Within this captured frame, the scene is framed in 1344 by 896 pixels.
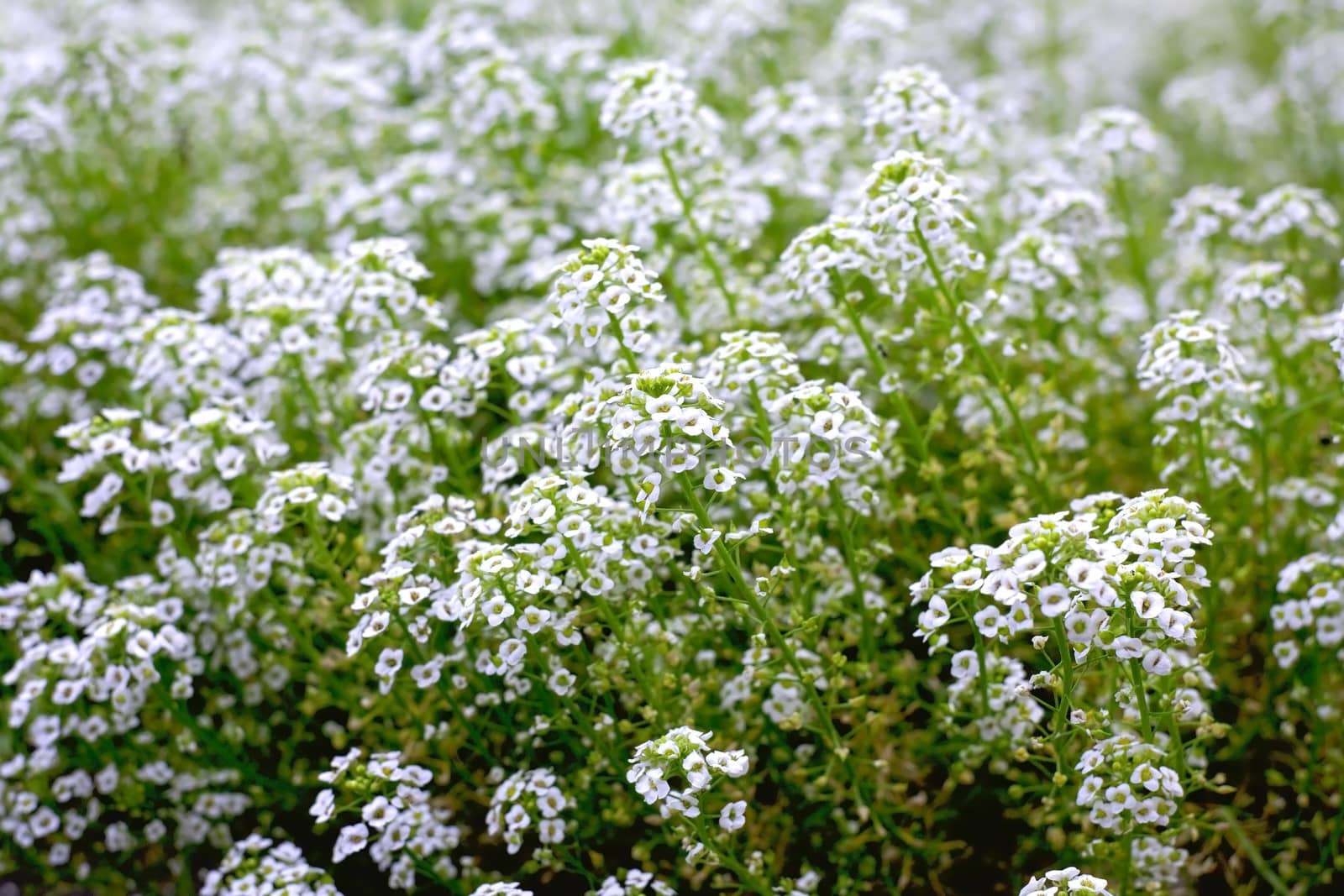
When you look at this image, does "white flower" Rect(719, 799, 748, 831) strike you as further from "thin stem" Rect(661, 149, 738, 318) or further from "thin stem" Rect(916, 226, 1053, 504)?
"thin stem" Rect(661, 149, 738, 318)

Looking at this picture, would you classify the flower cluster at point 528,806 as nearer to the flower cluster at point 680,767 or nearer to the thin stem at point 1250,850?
the flower cluster at point 680,767

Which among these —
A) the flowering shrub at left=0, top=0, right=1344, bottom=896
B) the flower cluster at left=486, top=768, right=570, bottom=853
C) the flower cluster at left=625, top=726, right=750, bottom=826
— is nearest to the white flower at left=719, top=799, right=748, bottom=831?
the flowering shrub at left=0, top=0, right=1344, bottom=896

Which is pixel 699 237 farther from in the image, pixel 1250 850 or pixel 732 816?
pixel 1250 850

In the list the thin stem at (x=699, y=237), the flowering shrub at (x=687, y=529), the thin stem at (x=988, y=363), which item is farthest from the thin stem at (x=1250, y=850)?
the thin stem at (x=699, y=237)

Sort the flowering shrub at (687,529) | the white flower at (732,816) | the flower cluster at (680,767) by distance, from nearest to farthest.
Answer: the flower cluster at (680,767) < the white flower at (732,816) < the flowering shrub at (687,529)

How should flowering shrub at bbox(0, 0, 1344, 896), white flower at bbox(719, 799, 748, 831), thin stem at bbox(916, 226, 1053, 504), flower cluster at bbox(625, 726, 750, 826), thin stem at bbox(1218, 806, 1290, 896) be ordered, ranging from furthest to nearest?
thin stem at bbox(1218, 806, 1290, 896), thin stem at bbox(916, 226, 1053, 504), flowering shrub at bbox(0, 0, 1344, 896), white flower at bbox(719, 799, 748, 831), flower cluster at bbox(625, 726, 750, 826)

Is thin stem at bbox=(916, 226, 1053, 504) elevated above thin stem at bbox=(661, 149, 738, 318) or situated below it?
below

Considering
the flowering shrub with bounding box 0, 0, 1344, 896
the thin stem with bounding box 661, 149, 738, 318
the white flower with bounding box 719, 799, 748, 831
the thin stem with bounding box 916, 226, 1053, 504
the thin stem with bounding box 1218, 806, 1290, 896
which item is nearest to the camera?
the white flower with bounding box 719, 799, 748, 831

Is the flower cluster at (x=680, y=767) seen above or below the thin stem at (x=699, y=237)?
below
